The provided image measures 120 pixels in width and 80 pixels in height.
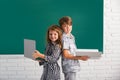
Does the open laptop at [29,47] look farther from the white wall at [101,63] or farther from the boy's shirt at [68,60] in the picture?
the white wall at [101,63]

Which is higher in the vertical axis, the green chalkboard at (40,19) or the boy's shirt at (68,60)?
the green chalkboard at (40,19)

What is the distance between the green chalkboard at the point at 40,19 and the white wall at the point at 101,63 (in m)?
0.11

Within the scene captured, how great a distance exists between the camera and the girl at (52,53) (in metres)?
2.84

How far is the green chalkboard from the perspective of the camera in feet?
12.6

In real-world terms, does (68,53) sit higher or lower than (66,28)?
lower

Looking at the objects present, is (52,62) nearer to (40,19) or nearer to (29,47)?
(29,47)

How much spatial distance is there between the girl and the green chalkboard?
0.99 m

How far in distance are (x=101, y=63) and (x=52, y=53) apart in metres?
1.29

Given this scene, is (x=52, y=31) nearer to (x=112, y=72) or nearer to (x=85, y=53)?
(x=85, y=53)

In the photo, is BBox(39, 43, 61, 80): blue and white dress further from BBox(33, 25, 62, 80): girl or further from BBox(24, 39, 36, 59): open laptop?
BBox(24, 39, 36, 59): open laptop

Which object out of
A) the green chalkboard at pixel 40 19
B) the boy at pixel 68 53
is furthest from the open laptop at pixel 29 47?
the green chalkboard at pixel 40 19

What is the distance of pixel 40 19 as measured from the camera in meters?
3.85

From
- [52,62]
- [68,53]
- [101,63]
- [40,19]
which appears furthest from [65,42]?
[101,63]

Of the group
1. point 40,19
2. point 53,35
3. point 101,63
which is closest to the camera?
point 53,35
